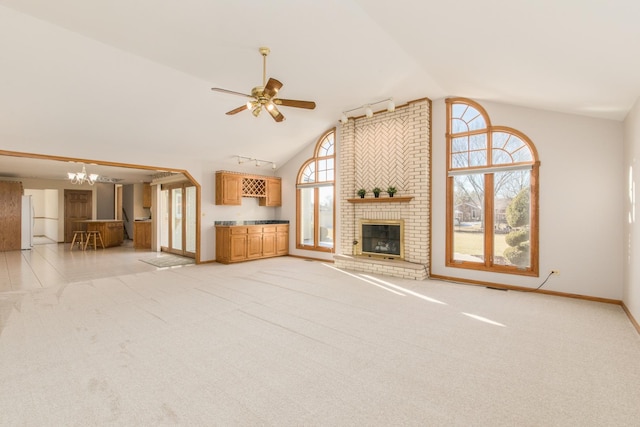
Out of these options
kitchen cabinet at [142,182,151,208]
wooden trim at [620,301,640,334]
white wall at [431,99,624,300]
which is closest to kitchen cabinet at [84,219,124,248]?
kitchen cabinet at [142,182,151,208]

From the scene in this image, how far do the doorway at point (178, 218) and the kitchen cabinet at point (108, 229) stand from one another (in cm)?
254

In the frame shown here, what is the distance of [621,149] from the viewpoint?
13.8 ft

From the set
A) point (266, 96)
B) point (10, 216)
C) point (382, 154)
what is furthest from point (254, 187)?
point (10, 216)

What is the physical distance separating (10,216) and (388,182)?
12124 mm

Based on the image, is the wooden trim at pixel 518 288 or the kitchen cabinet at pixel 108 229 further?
the kitchen cabinet at pixel 108 229

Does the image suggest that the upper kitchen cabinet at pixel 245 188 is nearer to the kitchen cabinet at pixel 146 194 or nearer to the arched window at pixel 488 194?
the arched window at pixel 488 194

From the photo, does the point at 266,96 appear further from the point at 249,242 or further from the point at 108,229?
the point at 108,229

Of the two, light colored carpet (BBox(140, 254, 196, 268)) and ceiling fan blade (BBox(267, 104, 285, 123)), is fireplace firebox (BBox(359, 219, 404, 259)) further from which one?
light colored carpet (BBox(140, 254, 196, 268))

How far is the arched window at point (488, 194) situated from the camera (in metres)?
4.92

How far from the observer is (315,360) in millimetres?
2604

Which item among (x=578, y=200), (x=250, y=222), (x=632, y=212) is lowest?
(x=250, y=222)

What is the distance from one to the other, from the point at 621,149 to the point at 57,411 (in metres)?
6.77

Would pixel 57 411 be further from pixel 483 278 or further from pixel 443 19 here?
pixel 483 278

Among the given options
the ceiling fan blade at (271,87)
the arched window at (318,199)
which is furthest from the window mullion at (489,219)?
the ceiling fan blade at (271,87)
